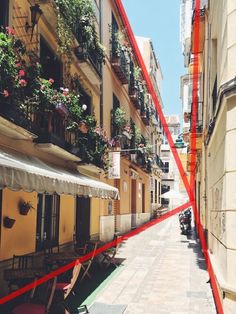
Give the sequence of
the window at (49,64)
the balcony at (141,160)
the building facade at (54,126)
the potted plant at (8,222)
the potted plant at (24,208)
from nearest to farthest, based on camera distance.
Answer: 1. the building facade at (54,126)
2. the potted plant at (8,222)
3. the potted plant at (24,208)
4. the window at (49,64)
5. the balcony at (141,160)

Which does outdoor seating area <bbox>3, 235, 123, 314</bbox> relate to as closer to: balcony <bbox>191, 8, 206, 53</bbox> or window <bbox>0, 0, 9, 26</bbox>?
window <bbox>0, 0, 9, 26</bbox>

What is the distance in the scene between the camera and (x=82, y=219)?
15312mm

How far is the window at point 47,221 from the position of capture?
425 inches

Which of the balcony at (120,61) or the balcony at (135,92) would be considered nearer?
the balcony at (120,61)

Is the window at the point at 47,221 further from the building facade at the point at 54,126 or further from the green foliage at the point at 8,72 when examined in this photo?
the green foliage at the point at 8,72

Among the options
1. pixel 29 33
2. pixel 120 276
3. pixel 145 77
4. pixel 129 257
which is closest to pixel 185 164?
pixel 145 77

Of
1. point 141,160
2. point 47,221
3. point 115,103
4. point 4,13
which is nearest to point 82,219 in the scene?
point 47,221

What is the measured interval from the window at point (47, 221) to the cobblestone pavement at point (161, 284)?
2.01 m

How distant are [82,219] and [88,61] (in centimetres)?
564

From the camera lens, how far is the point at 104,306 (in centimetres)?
814

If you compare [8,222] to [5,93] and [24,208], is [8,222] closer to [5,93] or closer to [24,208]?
[24,208]

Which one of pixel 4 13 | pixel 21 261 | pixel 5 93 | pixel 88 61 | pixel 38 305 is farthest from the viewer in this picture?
pixel 88 61

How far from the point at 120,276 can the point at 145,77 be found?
888 inches

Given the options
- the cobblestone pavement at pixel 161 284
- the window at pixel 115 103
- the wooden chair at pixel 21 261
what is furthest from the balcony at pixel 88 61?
the wooden chair at pixel 21 261
